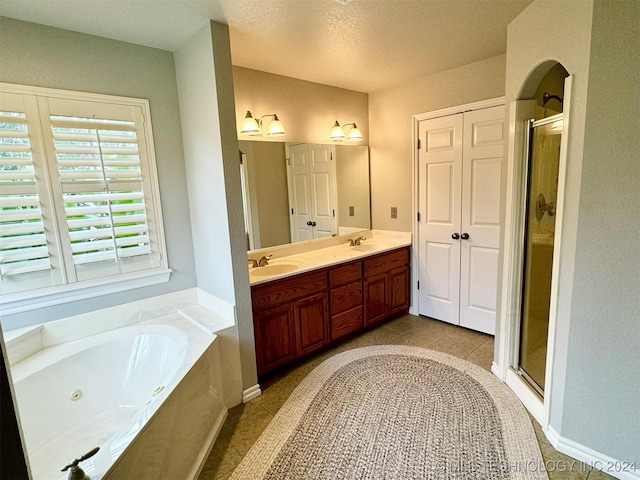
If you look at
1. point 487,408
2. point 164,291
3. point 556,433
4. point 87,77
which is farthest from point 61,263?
point 556,433

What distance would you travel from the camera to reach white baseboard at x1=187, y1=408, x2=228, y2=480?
1737mm

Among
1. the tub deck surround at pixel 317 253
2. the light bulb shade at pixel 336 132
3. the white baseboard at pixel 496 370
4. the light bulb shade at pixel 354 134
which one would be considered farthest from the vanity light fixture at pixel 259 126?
the white baseboard at pixel 496 370

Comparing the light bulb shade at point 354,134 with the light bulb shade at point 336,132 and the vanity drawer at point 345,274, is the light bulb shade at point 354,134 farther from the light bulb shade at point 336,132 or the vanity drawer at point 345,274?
the vanity drawer at point 345,274

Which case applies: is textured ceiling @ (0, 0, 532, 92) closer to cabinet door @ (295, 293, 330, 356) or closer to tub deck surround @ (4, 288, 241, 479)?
tub deck surround @ (4, 288, 241, 479)

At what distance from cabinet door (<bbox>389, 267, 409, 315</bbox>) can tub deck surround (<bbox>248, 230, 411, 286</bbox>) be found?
0.98ft

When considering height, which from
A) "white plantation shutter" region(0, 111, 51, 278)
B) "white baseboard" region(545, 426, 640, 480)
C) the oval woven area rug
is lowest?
the oval woven area rug

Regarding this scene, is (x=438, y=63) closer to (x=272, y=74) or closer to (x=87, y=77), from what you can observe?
(x=272, y=74)

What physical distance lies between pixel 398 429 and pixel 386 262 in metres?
→ 1.66

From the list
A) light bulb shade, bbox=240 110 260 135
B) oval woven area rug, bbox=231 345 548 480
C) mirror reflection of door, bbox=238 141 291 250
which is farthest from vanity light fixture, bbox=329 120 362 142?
oval woven area rug, bbox=231 345 548 480

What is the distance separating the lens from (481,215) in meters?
3.06

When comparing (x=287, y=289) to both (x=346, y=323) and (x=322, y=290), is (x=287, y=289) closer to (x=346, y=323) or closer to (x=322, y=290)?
(x=322, y=290)

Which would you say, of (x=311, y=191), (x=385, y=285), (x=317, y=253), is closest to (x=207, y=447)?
(x=317, y=253)

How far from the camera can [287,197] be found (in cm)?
317

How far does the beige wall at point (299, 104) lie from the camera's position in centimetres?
280
